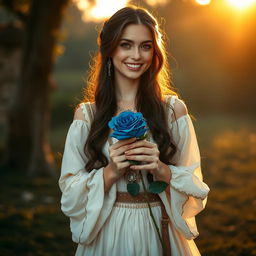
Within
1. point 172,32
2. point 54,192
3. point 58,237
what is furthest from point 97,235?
point 172,32

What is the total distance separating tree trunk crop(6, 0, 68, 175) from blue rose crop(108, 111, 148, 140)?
5988 mm

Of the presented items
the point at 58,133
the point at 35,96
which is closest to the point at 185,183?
A: the point at 35,96

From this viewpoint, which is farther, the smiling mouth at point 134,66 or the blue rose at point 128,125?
the smiling mouth at point 134,66

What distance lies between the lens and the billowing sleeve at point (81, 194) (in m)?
2.59

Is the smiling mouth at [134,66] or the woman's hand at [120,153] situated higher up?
the smiling mouth at [134,66]

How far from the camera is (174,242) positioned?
2688mm

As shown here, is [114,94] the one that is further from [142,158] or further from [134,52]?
[142,158]

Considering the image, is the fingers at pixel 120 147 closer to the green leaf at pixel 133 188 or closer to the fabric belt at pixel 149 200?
the green leaf at pixel 133 188

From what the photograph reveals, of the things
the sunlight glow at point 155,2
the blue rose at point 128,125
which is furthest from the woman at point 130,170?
the sunlight glow at point 155,2

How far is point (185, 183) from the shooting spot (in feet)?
8.40

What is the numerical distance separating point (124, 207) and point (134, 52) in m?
0.94

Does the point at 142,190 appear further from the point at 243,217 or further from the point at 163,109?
the point at 243,217

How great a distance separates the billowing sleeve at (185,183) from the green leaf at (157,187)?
13 centimetres

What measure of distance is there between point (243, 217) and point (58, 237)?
7.80ft
